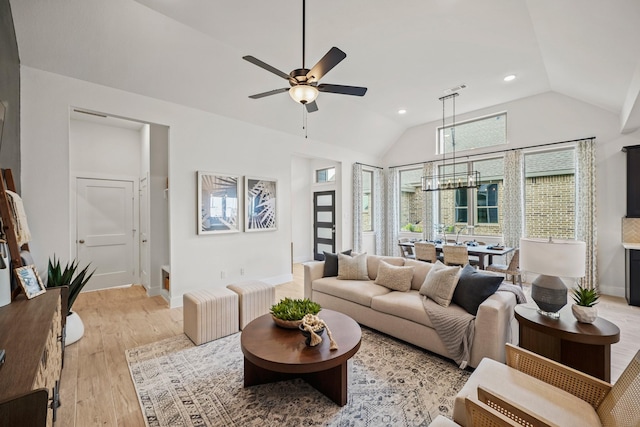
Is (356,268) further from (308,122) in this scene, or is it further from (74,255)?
(74,255)

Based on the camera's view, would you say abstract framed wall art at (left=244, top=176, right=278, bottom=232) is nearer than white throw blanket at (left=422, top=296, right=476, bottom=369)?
No

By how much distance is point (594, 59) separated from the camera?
10.8ft

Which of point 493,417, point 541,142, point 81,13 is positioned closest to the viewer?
point 493,417

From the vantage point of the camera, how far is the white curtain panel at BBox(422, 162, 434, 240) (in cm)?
665

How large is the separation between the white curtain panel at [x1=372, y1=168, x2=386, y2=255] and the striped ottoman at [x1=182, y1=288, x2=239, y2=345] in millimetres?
4998

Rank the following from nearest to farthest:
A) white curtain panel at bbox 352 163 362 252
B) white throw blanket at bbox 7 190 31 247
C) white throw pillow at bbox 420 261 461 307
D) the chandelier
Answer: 1. white throw blanket at bbox 7 190 31 247
2. white throw pillow at bbox 420 261 461 307
3. the chandelier
4. white curtain panel at bbox 352 163 362 252

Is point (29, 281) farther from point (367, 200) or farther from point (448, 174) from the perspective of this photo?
point (448, 174)

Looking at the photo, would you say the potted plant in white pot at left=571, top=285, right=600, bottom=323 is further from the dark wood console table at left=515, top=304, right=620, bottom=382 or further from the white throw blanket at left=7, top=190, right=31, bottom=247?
the white throw blanket at left=7, top=190, right=31, bottom=247

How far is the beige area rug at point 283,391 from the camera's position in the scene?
6.13ft

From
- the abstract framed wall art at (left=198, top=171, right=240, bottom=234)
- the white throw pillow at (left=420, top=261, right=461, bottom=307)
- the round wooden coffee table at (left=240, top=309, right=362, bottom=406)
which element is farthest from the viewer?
the abstract framed wall art at (left=198, top=171, right=240, bottom=234)

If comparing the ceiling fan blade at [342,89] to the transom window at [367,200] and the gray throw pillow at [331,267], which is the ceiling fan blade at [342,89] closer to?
the gray throw pillow at [331,267]

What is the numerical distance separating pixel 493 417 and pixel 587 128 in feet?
19.0

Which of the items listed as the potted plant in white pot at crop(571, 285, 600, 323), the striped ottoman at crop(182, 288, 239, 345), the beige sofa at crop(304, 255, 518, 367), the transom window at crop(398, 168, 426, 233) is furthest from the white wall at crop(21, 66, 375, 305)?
the potted plant in white pot at crop(571, 285, 600, 323)

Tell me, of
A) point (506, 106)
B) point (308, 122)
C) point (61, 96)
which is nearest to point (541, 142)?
point (506, 106)
